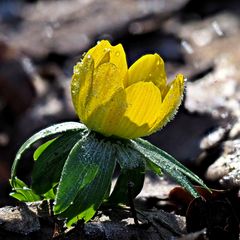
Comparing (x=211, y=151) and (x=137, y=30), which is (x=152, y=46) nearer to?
(x=137, y=30)

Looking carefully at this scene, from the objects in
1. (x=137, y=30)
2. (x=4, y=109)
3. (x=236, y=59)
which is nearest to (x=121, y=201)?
(x=236, y=59)

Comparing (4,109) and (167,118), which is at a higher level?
(167,118)

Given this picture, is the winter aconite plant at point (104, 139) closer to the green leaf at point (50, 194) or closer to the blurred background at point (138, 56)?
the green leaf at point (50, 194)

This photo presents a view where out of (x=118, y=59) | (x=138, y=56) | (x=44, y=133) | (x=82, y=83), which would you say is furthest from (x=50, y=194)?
(x=138, y=56)

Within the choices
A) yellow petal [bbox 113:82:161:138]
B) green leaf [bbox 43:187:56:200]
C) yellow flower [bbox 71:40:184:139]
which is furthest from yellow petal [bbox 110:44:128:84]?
green leaf [bbox 43:187:56:200]

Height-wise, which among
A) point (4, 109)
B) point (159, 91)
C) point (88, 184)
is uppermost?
point (159, 91)

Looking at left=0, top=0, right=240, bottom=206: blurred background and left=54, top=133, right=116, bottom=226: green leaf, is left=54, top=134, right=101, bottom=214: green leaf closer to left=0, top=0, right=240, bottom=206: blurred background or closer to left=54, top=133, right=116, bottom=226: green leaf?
left=54, top=133, right=116, bottom=226: green leaf

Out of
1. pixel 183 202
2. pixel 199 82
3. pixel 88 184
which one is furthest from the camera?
pixel 199 82
